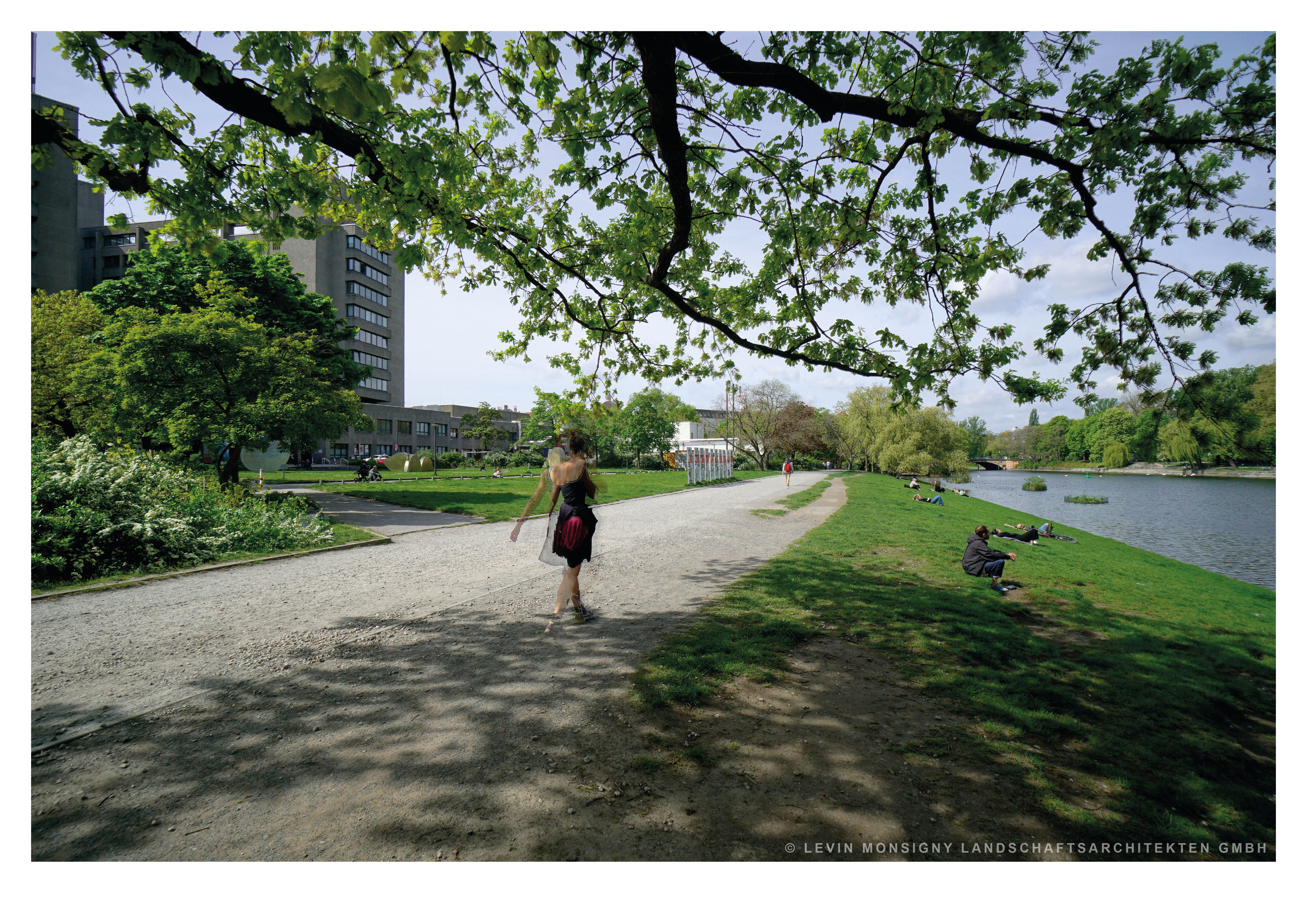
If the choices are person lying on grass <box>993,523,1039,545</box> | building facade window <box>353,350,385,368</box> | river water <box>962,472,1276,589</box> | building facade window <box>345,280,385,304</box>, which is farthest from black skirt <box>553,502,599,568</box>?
building facade window <box>345,280,385,304</box>

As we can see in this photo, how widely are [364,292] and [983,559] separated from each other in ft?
235

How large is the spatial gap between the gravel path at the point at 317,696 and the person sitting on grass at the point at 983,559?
376cm

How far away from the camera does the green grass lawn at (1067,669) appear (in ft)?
9.33

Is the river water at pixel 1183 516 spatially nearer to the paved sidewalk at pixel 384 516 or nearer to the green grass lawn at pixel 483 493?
the paved sidewalk at pixel 384 516

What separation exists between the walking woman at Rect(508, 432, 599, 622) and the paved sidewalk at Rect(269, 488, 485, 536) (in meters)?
7.61

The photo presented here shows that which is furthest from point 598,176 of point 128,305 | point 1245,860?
point 128,305

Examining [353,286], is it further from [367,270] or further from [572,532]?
[572,532]

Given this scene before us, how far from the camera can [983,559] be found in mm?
8234

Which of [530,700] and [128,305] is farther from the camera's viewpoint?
[128,305]

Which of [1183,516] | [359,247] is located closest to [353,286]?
[359,247]

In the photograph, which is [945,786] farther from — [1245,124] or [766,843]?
[1245,124]

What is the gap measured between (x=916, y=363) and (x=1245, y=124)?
10.3 feet

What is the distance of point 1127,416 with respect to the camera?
513 centimetres

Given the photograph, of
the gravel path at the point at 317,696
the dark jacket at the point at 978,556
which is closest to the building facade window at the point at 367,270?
the gravel path at the point at 317,696
